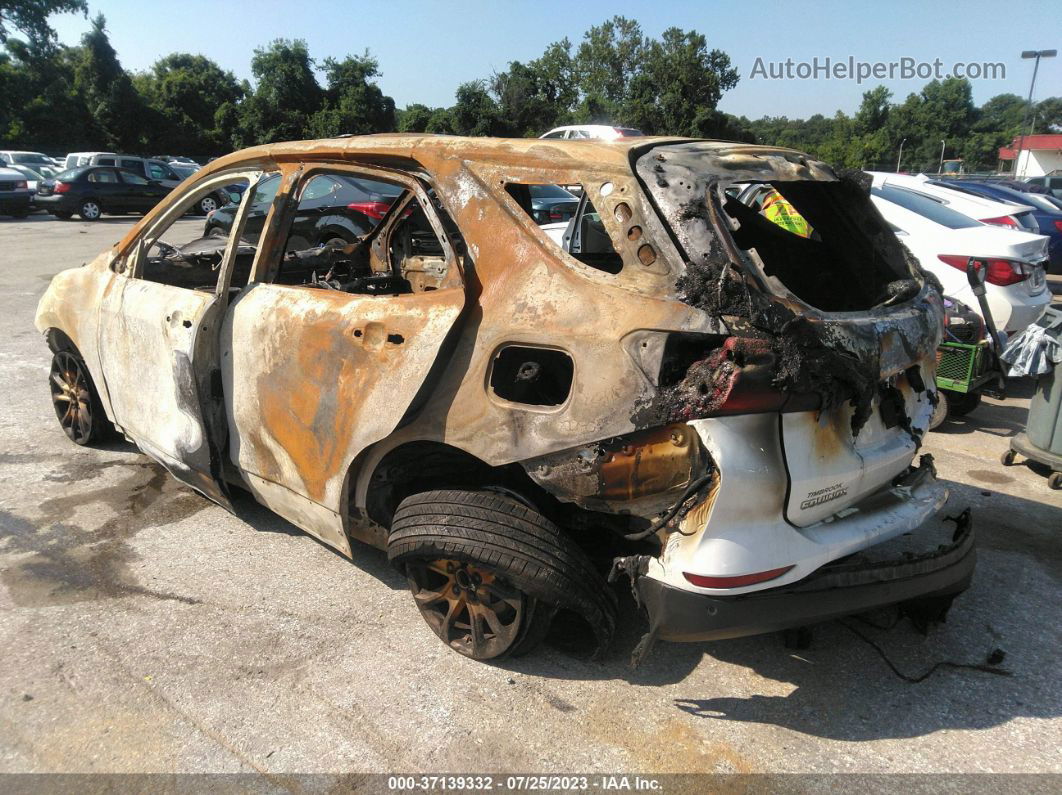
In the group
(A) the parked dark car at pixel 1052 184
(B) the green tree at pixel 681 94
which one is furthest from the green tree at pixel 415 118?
(A) the parked dark car at pixel 1052 184

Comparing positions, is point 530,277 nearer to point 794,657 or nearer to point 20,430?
point 794,657

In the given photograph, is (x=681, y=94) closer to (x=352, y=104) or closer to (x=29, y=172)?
(x=352, y=104)

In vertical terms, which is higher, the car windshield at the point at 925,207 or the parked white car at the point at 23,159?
the parked white car at the point at 23,159

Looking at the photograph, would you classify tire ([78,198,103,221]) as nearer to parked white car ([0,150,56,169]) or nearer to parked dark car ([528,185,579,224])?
parked white car ([0,150,56,169])

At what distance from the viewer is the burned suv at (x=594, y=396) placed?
2254 millimetres

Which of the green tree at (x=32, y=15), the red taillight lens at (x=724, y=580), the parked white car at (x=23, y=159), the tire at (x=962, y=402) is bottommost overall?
the tire at (x=962, y=402)

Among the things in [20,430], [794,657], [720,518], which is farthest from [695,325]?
[20,430]

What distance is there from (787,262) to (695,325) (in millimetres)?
1541

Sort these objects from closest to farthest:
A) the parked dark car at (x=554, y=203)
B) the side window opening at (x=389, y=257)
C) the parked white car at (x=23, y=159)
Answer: the side window opening at (x=389, y=257) → the parked dark car at (x=554, y=203) → the parked white car at (x=23, y=159)

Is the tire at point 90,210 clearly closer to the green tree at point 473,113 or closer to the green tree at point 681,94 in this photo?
the green tree at point 473,113

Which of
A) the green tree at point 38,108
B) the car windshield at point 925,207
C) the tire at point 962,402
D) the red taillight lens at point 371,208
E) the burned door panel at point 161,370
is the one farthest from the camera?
the green tree at point 38,108

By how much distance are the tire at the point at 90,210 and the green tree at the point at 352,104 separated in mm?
18381

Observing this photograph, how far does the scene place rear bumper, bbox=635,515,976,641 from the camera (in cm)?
231

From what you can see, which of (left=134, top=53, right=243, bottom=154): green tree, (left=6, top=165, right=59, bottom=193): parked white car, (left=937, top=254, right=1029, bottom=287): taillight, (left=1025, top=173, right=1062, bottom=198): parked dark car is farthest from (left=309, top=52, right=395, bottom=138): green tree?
(left=937, top=254, right=1029, bottom=287): taillight
